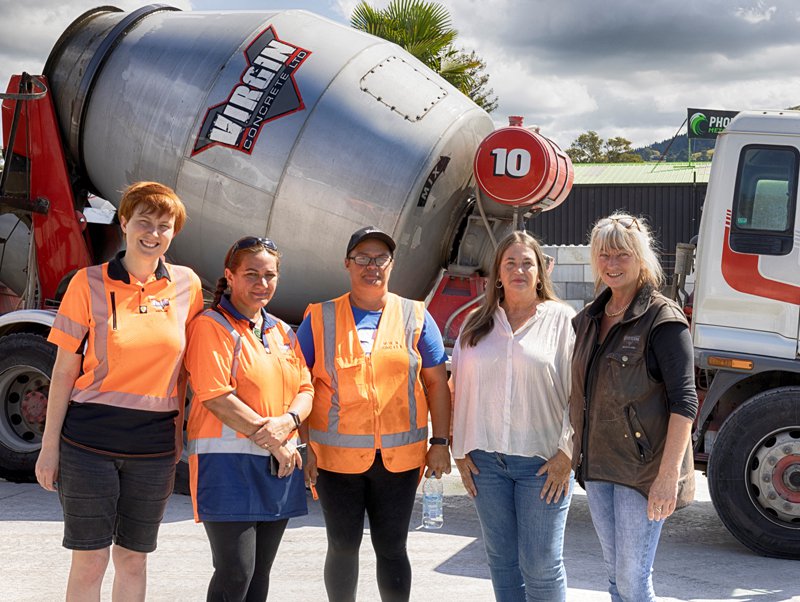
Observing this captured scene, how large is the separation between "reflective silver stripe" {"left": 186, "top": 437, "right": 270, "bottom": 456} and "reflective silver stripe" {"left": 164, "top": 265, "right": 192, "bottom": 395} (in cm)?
25

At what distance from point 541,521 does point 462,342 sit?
746mm

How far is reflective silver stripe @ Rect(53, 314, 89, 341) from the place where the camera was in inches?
133

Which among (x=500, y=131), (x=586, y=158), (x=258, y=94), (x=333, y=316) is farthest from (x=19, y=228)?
(x=586, y=158)

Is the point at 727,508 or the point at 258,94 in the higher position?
the point at 258,94

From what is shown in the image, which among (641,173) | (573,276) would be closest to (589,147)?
(641,173)

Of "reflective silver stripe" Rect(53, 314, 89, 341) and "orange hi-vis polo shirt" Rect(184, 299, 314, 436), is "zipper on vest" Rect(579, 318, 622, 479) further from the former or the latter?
"reflective silver stripe" Rect(53, 314, 89, 341)

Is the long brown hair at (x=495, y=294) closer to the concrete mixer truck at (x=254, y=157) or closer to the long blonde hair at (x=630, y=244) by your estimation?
the long blonde hair at (x=630, y=244)

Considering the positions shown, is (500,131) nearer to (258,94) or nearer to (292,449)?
(258,94)

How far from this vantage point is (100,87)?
670 cm

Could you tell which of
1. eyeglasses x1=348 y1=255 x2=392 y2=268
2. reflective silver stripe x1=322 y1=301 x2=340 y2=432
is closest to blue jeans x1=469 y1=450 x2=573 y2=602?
reflective silver stripe x1=322 y1=301 x2=340 y2=432

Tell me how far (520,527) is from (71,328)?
183 cm

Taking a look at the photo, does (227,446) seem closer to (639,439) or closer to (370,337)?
(370,337)

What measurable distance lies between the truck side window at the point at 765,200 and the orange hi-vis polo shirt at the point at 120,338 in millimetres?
3615

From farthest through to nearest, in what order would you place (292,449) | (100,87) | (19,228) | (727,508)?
(19,228) < (100,87) < (727,508) < (292,449)
